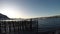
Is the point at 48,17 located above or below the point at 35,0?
below

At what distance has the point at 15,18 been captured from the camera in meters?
3.71

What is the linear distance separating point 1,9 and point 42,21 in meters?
1.66

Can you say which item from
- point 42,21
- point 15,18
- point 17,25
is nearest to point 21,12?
point 15,18

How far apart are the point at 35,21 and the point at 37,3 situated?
737mm

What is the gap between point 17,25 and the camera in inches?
151

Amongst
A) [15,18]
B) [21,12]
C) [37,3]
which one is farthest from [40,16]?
[15,18]

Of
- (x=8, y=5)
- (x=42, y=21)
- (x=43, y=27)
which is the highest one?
(x=8, y=5)

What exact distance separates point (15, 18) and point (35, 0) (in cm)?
109

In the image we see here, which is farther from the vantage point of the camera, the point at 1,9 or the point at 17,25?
the point at 17,25

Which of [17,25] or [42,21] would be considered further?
[17,25]

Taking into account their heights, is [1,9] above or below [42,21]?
above

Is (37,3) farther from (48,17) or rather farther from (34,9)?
(48,17)

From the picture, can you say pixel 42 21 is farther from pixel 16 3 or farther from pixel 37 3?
pixel 16 3

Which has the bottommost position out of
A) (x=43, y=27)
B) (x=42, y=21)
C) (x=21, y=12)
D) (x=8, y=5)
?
(x=43, y=27)
